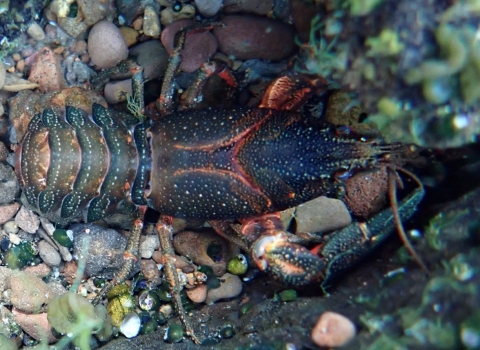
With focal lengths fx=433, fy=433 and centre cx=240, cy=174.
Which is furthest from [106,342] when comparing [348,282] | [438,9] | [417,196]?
[438,9]

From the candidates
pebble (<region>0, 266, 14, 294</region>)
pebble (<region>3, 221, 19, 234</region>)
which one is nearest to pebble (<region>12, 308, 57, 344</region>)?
pebble (<region>0, 266, 14, 294</region>)

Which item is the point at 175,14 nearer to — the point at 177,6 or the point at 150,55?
the point at 177,6

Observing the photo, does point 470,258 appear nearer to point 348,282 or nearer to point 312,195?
point 348,282

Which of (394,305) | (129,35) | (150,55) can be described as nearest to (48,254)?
(150,55)

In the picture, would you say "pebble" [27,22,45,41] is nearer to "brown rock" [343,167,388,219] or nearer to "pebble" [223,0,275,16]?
"pebble" [223,0,275,16]

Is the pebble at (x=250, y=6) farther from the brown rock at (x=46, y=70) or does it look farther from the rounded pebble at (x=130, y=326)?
the rounded pebble at (x=130, y=326)

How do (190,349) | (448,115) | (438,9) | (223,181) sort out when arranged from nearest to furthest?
(438,9)
(448,115)
(190,349)
(223,181)

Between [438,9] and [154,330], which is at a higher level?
[438,9]
